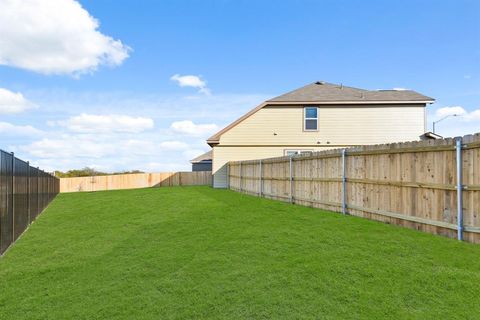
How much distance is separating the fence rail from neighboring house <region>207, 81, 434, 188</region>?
1155 centimetres

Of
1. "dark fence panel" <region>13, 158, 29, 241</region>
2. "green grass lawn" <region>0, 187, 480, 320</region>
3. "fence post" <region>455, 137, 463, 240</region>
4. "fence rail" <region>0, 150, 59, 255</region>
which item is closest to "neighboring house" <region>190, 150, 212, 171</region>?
"fence rail" <region>0, 150, 59, 255</region>

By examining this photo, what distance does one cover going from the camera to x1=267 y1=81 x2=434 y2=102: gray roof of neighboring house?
20.0 meters

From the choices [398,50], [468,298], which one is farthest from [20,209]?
[398,50]

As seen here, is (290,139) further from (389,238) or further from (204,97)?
(389,238)

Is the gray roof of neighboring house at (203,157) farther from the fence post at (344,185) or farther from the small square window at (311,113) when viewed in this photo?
the fence post at (344,185)

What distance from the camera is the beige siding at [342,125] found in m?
20.0

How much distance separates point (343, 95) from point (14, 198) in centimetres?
1786

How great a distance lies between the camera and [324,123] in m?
20.2

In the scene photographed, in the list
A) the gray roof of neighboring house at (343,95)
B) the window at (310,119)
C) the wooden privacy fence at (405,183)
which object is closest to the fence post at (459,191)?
the wooden privacy fence at (405,183)

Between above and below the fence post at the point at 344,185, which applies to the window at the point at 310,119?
above

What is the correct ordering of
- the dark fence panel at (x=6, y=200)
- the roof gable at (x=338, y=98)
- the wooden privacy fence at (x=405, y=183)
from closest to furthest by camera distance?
the wooden privacy fence at (x=405, y=183)
the dark fence panel at (x=6, y=200)
the roof gable at (x=338, y=98)

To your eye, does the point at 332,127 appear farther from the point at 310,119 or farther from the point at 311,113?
the point at 311,113

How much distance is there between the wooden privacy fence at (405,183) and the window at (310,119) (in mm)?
8720

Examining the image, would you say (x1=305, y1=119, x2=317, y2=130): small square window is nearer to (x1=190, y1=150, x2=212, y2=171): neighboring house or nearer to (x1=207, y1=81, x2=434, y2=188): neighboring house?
(x1=207, y1=81, x2=434, y2=188): neighboring house
